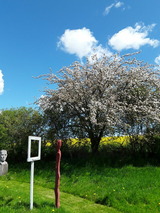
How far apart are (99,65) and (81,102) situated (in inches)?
83.9

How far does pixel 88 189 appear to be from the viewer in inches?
269

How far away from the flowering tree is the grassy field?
185cm

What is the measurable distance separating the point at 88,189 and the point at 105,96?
466 centimetres

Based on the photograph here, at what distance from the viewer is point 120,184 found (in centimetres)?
691

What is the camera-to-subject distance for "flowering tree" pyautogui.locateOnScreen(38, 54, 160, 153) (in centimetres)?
950

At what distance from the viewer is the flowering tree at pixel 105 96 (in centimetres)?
950

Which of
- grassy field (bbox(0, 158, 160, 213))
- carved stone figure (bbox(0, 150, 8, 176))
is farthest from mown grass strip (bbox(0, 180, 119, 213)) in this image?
carved stone figure (bbox(0, 150, 8, 176))

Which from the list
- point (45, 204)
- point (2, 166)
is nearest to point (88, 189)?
point (45, 204)

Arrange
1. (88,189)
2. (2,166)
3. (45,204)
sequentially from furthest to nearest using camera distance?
(2,166) < (88,189) < (45,204)

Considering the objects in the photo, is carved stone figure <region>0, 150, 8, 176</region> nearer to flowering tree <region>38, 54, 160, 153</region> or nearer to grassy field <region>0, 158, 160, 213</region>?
grassy field <region>0, 158, 160, 213</region>

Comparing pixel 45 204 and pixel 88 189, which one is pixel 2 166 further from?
pixel 45 204

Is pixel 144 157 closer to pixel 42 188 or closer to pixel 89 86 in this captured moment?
pixel 89 86

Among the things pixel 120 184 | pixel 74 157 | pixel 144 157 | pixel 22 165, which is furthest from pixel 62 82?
pixel 120 184

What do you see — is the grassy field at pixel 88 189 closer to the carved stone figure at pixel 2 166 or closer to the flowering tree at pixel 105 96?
the carved stone figure at pixel 2 166
